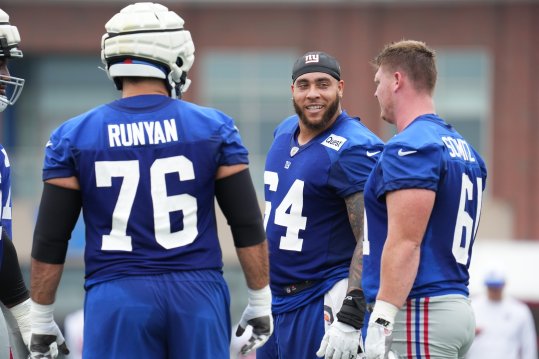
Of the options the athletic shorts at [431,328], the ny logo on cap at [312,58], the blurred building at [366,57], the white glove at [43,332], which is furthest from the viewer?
the blurred building at [366,57]

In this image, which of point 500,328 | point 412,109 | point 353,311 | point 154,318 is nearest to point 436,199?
point 412,109

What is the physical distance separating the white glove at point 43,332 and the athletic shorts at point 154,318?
252mm

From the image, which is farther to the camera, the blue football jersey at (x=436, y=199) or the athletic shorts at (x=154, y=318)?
the blue football jersey at (x=436, y=199)

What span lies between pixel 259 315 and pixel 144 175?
82cm

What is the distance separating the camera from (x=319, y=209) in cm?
598

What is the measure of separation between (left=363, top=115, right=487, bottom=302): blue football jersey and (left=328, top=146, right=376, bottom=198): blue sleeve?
53cm

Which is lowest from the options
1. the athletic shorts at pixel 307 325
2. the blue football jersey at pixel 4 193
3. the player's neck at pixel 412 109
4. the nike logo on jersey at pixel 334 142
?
the athletic shorts at pixel 307 325

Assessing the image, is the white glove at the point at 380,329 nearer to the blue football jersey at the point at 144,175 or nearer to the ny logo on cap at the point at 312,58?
the blue football jersey at the point at 144,175

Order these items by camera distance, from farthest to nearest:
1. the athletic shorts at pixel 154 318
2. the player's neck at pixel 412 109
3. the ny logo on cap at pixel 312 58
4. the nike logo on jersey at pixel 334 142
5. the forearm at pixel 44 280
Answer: the ny logo on cap at pixel 312 58 → the nike logo on jersey at pixel 334 142 → the player's neck at pixel 412 109 → the forearm at pixel 44 280 → the athletic shorts at pixel 154 318

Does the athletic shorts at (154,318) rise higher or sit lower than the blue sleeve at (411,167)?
lower

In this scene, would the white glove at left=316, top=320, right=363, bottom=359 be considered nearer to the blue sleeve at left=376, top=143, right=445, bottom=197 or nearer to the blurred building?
the blue sleeve at left=376, top=143, right=445, bottom=197

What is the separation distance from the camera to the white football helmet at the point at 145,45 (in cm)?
491

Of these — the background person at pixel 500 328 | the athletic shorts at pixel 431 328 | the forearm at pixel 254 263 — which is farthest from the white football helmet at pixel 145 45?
the background person at pixel 500 328

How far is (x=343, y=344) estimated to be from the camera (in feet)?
17.9
